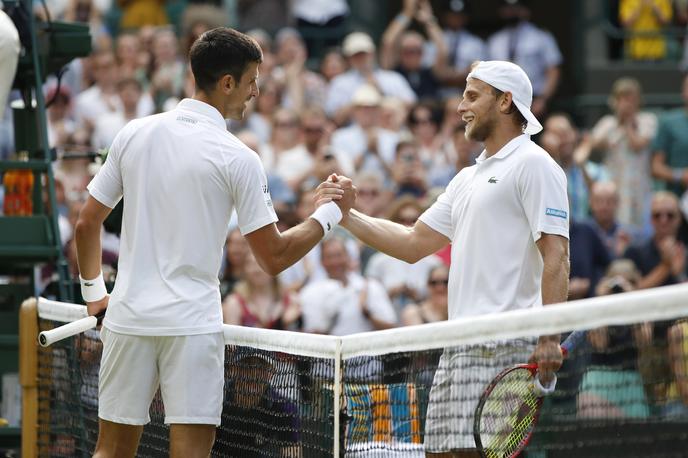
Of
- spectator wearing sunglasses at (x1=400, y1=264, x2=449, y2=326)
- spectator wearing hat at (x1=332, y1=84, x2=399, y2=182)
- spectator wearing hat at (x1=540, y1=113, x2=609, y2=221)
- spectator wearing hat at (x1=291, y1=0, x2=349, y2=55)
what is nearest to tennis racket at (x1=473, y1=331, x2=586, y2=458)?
spectator wearing sunglasses at (x1=400, y1=264, x2=449, y2=326)

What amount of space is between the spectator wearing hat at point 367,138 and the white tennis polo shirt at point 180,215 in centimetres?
805

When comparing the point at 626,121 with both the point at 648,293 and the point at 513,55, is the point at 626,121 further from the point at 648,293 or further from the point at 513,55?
the point at 648,293

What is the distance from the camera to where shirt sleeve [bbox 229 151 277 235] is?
5379 millimetres

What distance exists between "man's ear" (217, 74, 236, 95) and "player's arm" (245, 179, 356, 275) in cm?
56

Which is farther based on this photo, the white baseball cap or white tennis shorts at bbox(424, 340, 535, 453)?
A: the white baseball cap

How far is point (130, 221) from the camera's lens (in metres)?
5.48

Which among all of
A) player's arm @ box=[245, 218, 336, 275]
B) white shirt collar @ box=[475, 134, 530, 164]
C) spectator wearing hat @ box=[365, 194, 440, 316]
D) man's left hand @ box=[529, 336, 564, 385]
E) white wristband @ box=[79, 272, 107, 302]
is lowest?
man's left hand @ box=[529, 336, 564, 385]

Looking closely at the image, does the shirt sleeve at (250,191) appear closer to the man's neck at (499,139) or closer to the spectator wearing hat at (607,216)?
the man's neck at (499,139)

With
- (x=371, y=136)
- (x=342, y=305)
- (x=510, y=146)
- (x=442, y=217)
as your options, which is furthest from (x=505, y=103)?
(x=371, y=136)

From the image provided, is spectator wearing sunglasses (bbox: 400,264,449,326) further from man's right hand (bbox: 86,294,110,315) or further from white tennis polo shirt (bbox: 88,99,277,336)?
white tennis polo shirt (bbox: 88,99,277,336)

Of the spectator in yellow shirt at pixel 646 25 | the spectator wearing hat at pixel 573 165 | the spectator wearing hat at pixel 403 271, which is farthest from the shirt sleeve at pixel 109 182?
the spectator in yellow shirt at pixel 646 25

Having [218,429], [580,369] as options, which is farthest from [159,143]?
[580,369]

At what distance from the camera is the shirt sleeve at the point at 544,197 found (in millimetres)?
5605

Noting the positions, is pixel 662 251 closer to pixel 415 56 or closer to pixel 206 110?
pixel 415 56
